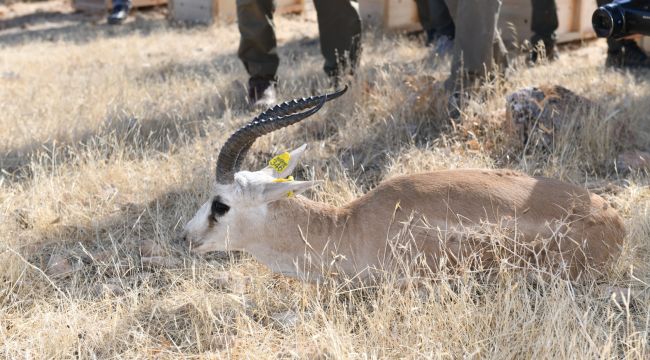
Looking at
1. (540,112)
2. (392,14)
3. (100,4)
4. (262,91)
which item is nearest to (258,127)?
(540,112)

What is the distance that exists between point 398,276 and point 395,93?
7.97ft

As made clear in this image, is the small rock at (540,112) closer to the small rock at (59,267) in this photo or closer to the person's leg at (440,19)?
the small rock at (59,267)

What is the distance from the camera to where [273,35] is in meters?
6.03

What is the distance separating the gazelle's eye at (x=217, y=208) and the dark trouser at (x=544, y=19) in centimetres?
453

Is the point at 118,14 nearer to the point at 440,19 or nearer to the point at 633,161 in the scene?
the point at 440,19

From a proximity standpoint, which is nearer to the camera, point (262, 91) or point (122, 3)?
point (262, 91)

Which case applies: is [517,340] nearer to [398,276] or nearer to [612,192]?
[398,276]

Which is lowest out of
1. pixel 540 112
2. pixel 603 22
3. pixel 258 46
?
pixel 540 112

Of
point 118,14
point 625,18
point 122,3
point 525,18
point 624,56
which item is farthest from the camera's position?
point 122,3

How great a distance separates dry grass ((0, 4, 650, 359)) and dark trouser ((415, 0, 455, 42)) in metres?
0.32

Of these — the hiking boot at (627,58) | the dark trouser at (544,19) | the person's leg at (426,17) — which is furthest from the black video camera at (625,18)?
the person's leg at (426,17)

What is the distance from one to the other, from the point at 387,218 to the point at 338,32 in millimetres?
3291

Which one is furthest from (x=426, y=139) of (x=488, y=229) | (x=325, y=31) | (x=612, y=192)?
(x=488, y=229)

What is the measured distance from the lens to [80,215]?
413cm
